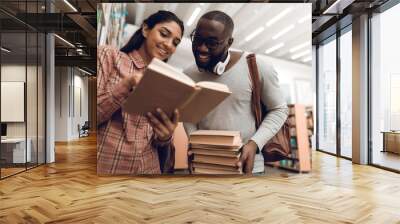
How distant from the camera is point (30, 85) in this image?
6.78m

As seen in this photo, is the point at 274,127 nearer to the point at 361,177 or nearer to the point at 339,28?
the point at 361,177

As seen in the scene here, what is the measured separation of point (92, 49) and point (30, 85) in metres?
5.68

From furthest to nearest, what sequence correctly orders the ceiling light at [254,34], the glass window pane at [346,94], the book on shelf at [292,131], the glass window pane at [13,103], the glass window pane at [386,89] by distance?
the glass window pane at [346,94] < the glass window pane at [386,89] < the glass window pane at [13,103] < the book on shelf at [292,131] < the ceiling light at [254,34]

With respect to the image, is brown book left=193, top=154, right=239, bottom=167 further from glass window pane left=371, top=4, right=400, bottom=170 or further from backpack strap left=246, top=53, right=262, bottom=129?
glass window pane left=371, top=4, right=400, bottom=170

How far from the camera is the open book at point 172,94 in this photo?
4637mm

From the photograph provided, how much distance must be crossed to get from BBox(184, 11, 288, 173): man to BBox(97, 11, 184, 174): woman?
0.37 m

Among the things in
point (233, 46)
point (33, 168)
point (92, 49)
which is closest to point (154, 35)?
point (233, 46)

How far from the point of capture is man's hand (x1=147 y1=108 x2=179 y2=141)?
519 cm

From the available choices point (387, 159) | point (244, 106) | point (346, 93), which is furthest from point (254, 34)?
point (346, 93)

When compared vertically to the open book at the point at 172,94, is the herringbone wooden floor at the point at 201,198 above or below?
below

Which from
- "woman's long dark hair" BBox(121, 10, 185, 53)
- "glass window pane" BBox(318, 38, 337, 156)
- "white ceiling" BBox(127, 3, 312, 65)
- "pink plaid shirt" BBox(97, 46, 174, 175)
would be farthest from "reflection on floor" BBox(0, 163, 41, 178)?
"glass window pane" BBox(318, 38, 337, 156)

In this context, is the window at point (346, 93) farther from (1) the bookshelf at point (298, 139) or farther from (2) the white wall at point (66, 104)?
(2) the white wall at point (66, 104)

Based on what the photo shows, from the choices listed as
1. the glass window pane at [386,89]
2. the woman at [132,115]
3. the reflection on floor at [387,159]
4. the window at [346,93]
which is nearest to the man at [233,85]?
the woman at [132,115]

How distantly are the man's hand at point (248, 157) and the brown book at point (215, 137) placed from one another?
0.19 metres
